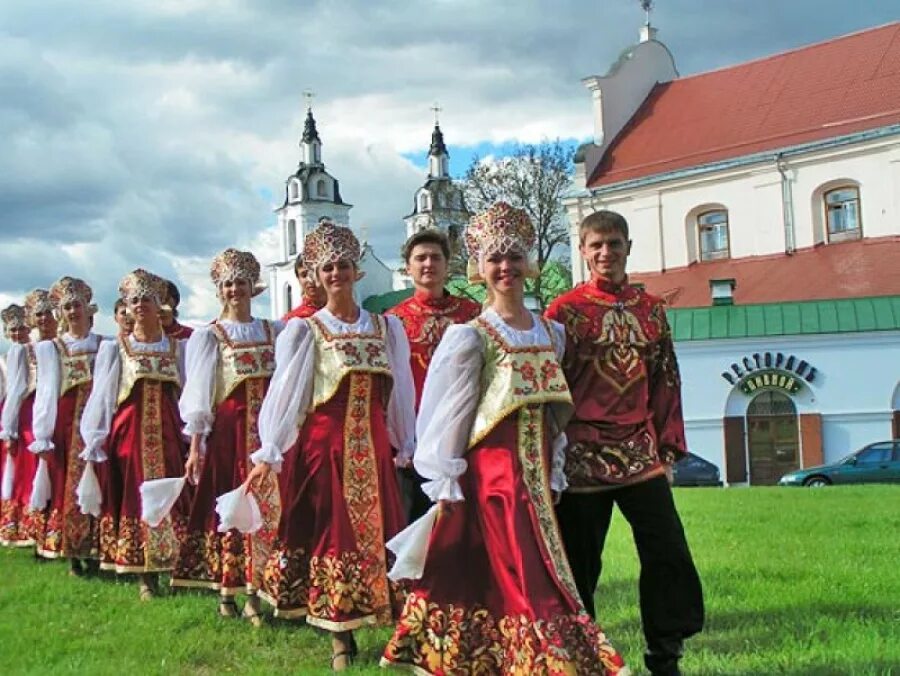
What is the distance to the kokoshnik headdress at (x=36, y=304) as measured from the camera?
10.6 meters

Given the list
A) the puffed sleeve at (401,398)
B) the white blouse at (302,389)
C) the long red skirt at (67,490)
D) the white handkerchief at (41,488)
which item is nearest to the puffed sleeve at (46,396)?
the long red skirt at (67,490)

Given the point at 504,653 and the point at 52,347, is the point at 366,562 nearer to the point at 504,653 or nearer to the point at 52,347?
the point at 504,653

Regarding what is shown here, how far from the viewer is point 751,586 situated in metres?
7.87

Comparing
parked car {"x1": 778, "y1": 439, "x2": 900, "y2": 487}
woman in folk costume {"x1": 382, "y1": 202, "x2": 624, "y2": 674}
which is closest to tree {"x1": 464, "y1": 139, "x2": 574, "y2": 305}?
parked car {"x1": 778, "y1": 439, "x2": 900, "y2": 487}

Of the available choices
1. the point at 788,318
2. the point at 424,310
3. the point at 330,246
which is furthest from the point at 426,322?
the point at 788,318

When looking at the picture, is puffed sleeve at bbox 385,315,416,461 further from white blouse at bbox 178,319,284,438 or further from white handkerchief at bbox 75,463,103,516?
white handkerchief at bbox 75,463,103,516

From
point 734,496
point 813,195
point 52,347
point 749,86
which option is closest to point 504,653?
point 52,347

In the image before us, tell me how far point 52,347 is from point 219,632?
384 centimetres

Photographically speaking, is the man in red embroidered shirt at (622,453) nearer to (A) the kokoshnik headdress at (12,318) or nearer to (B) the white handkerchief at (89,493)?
(B) the white handkerchief at (89,493)

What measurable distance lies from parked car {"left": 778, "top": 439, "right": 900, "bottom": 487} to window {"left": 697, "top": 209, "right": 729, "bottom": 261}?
1367cm

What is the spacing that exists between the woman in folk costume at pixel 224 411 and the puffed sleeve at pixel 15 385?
3561mm

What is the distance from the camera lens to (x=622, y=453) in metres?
5.18

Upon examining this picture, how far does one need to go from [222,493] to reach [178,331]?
217 cm

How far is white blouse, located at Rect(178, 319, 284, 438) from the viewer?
24.0 feet
